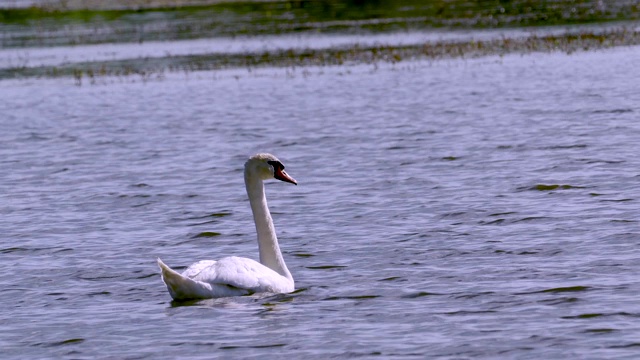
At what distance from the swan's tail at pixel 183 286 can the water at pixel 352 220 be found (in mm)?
131

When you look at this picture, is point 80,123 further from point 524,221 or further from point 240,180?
point 524,221

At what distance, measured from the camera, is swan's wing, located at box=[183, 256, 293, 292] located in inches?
471

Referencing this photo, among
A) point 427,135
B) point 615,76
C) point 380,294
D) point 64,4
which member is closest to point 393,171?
point 427,135

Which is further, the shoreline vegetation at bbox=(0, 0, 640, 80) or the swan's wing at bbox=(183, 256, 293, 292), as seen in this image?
the shoreline vegetation at bbox=(0, 0, 640, 80)

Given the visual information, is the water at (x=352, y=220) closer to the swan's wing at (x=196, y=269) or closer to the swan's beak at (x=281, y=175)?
the swan's wing at (x=196, y=269)

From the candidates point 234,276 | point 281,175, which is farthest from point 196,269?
point 281,175

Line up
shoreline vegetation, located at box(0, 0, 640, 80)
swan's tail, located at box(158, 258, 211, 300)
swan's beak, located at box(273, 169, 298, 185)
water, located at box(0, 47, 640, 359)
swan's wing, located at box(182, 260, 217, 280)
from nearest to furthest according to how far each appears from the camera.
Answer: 1. water, located at box(0, 47, 640, 359)
2. swan's tail, located at box(158, 258, 211, 300)
3. swan's wing, located at box(182, 260, 217, 280)
4. swan's beak, located at box(273, 169, 298, 185)
5. shoreline vegetation, located at box(0, 0, 640, 80)

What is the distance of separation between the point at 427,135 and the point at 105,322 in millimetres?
14424

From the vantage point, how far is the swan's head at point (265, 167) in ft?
43.4

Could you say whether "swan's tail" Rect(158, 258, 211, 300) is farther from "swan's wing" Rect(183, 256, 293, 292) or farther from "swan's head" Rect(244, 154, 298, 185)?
"swan's head" Rect(244, 154, 298, 185)

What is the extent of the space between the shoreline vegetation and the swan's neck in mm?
27921

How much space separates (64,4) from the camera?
8431 cm

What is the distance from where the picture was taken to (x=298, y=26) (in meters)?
58.5

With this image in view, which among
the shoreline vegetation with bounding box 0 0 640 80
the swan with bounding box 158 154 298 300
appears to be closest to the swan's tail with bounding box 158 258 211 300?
the swan with bounding box 158 154 298 300
